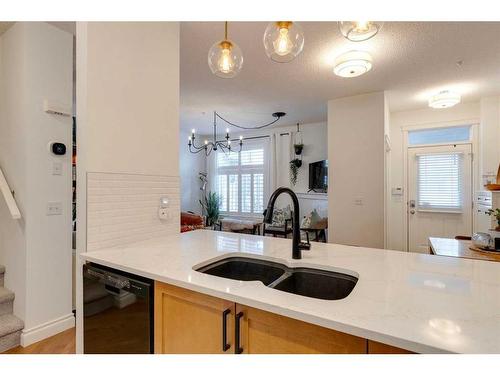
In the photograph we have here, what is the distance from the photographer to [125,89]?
167 cm

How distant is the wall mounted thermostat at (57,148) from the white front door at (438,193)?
496 centimetres

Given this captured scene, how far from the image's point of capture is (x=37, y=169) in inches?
82.7

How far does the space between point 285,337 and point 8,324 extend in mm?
2335

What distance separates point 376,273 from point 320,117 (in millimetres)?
4471

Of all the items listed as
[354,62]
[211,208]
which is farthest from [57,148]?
[211,208]

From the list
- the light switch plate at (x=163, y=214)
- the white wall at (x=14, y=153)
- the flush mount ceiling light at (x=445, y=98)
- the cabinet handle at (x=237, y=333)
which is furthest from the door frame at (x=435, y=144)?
the white wall at (x=14, y=153)

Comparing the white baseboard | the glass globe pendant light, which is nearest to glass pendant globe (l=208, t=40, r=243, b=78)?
the glass globe pendant light

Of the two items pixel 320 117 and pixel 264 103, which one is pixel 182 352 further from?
pixel 320 117

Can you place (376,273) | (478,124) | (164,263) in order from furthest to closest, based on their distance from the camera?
1. (478,124)
2. (164,263)
3. (376,273)

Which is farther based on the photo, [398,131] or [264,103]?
[398,131]

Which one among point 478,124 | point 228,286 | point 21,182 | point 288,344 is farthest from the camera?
point 478,124

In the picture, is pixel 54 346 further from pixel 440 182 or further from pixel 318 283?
pixel 440 182

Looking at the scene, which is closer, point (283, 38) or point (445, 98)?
point (283, 38)

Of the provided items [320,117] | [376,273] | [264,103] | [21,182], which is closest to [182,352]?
[376,273]
